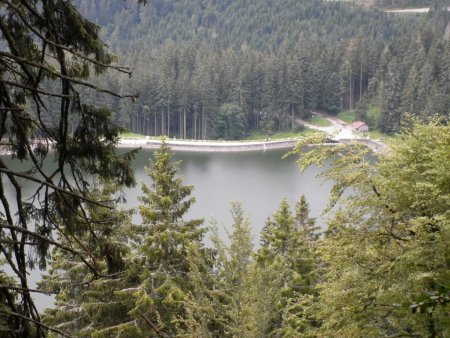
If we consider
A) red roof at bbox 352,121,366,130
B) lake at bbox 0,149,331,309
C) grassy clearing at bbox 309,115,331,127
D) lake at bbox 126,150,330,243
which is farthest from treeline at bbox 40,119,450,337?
grassy clearing at bbox 309,115,331,127

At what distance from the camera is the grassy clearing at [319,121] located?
2790 inches

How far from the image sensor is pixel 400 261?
7156 millimetres

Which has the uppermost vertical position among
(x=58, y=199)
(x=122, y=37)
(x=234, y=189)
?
(x=122, y=37)

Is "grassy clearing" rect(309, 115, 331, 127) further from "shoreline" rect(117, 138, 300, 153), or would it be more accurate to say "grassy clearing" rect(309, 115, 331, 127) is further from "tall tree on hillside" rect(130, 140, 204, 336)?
"tall tree on hillside" rect(130, 140, 204, 336)

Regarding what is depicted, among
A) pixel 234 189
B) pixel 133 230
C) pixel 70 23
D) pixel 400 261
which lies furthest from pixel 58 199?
pixel 234 189

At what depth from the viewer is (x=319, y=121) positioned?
72000mm

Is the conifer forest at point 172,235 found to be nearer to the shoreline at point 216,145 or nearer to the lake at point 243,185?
the lake at point 243,185

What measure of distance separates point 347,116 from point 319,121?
4.30m

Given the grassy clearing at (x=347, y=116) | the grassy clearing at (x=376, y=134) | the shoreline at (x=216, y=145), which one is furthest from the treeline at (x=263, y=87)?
the shoreline at (x=216, y=145)

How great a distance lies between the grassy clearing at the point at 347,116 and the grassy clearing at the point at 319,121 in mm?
2559

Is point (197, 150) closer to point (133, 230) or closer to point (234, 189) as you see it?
point (234, 189)

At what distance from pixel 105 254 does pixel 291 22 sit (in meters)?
121

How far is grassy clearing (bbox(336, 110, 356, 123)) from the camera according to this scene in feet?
236

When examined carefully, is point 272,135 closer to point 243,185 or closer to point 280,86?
point 280,86
